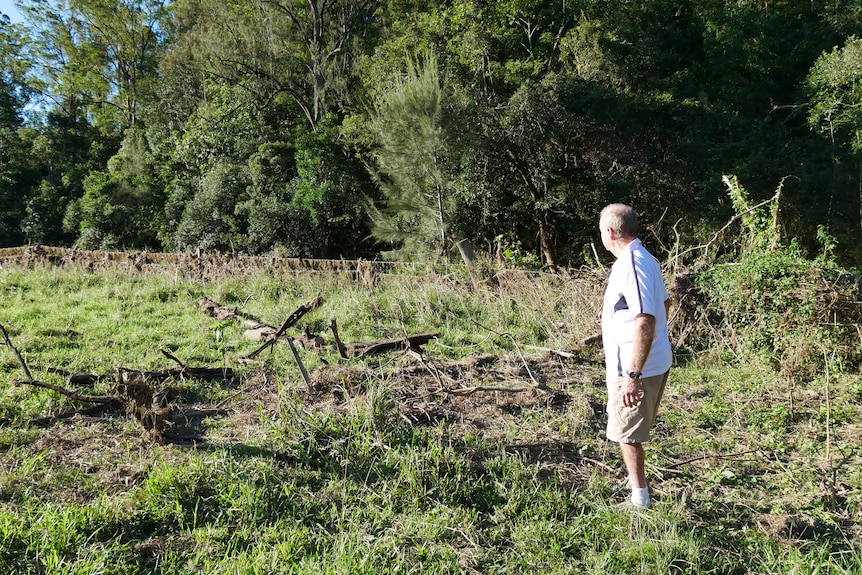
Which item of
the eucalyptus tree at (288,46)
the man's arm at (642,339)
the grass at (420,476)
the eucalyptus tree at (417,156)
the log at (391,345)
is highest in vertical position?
the eucalyptus tree at (288,46)

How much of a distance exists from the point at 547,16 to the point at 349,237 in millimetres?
8430

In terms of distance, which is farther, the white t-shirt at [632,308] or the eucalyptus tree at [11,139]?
the eucalyptus tree at [11,139]

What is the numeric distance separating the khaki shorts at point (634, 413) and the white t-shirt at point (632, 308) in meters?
0.05

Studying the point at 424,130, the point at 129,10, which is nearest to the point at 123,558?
the point at 424,130

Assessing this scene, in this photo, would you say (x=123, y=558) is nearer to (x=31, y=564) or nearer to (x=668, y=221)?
(x=31, y=564)

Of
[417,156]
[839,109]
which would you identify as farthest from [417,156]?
[839,109]

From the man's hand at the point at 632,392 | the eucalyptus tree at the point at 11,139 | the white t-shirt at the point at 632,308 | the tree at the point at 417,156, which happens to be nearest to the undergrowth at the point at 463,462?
the man's hand at the point at 632,392

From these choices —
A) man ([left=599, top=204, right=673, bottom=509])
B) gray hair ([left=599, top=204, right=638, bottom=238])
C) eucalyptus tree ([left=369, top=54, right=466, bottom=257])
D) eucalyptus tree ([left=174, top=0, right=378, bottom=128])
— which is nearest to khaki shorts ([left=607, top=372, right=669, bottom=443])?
man ([left=599, top=204, right=673, bottom=509])

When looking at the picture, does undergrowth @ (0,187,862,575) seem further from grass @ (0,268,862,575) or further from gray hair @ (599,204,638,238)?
gray hair @ (599,204,638,238)

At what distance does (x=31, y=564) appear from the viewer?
2.59 metres

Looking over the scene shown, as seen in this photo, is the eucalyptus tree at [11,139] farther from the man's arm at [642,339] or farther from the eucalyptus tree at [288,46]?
the man's arm at [642,339]

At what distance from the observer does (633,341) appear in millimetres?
2867

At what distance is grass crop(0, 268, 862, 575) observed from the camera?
2744mm

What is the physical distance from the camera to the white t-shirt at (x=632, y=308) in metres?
2.86
